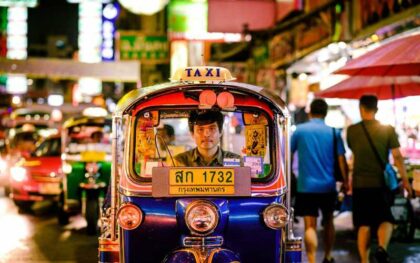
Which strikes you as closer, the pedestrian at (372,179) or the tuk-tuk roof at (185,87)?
the tuk-tuk roof at (185,87)

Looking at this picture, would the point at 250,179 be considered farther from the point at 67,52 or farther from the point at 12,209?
the point at 67,52

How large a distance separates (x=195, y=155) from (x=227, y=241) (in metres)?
0.99

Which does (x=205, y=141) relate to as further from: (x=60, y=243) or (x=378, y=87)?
(x=60, y=243)

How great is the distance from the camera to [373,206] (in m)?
8.05

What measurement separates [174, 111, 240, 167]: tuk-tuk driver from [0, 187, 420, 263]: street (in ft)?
12.3

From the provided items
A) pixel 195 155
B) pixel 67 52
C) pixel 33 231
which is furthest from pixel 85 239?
pixel 67 52

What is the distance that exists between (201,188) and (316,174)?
2.77 meters

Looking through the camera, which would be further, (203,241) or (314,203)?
(314,203)

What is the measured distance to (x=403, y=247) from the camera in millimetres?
10672

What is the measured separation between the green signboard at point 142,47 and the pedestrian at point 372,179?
15.3 m

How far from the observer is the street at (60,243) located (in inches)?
391

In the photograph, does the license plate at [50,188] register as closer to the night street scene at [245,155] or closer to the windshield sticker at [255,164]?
the night street scene at [245,155]

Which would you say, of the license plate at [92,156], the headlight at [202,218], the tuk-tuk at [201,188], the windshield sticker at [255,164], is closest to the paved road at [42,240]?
the license plate at [92,156]

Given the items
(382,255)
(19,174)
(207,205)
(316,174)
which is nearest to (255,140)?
(207,205)
